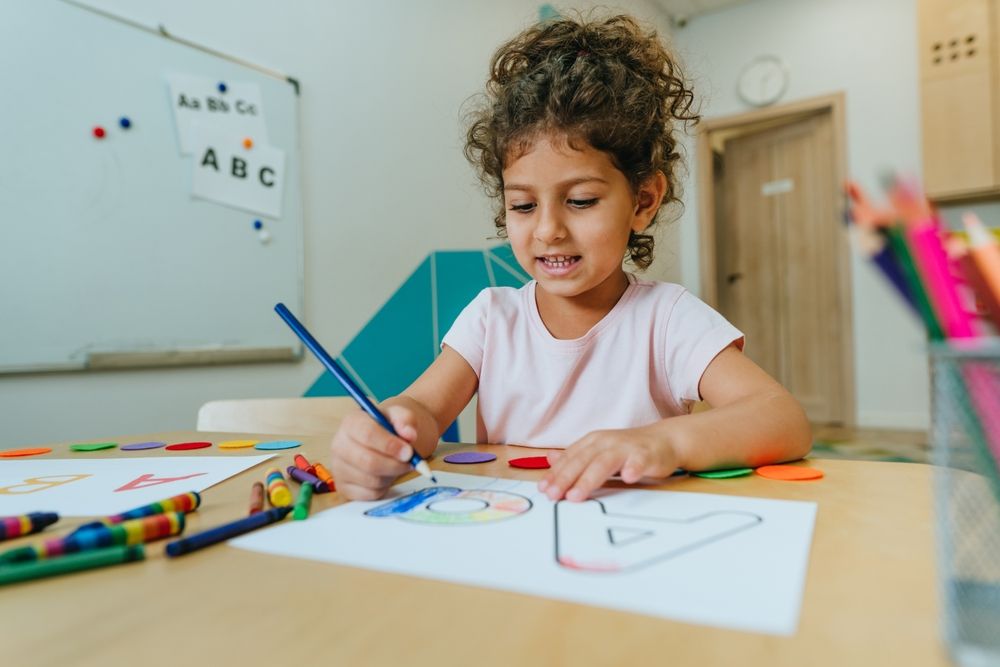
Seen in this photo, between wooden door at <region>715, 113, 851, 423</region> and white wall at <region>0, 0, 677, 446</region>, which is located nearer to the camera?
white wall at <region>0, 0, 677, 446</region>

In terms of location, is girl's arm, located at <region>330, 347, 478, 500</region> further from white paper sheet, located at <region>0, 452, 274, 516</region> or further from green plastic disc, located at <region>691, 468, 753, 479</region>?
green plastic disc, located at <region>691, 468, 753, 479</region>

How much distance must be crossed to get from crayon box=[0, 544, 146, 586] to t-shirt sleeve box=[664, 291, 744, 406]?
2.10 feet

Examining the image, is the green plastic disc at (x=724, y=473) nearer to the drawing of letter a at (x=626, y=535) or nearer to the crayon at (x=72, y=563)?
the drawing of letter a at (x=626, y=535)

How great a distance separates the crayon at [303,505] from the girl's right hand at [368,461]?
28 mm

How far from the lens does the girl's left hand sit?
1.57ft

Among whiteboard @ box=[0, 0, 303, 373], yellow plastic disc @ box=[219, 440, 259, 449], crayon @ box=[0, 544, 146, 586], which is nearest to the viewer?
crayon @ box=[0, 544, 146, 586]

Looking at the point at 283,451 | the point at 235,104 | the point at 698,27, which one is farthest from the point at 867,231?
the point at 698,27

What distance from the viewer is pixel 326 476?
57 centimetres

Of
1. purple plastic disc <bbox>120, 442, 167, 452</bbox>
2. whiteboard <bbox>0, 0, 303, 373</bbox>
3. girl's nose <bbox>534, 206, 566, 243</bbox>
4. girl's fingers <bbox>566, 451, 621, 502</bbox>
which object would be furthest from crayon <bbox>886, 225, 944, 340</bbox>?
whiteboard <bbox>0, 0, 303, 373</bbox>

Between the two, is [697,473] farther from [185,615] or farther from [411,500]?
[185,615]

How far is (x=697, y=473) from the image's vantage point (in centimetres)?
57

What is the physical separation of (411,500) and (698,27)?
4.20 metres

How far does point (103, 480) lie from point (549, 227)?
536mm

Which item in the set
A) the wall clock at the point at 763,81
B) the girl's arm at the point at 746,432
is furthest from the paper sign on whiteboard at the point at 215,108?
the wall clock at the point at 763,81
